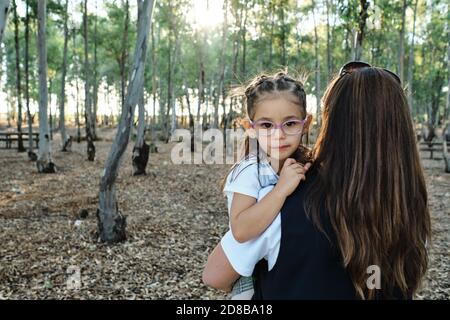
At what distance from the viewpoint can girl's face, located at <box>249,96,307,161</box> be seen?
1.58 metres

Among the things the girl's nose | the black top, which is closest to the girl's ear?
the girl's nose

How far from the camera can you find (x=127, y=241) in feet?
21.4

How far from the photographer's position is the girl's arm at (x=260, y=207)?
125 cm

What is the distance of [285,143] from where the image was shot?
1.59 m

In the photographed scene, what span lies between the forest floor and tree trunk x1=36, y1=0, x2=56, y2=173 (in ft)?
2.58

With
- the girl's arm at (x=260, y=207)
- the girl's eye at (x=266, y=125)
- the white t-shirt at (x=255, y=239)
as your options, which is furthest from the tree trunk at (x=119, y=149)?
the girl's arm at (x=260, y=207)

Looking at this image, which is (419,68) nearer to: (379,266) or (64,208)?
(64,208)

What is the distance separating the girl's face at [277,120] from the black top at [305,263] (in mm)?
342

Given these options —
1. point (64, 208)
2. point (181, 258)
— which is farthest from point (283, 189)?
point (64, 208)

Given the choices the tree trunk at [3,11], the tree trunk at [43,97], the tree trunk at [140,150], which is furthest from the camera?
the tree trunk at [140,150]

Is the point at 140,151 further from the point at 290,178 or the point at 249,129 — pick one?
the point at 290,178

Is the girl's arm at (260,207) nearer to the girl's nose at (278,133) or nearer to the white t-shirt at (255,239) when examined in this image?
the white t-shirt at (255,239)

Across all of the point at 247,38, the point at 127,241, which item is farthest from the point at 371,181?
the point at 247,38

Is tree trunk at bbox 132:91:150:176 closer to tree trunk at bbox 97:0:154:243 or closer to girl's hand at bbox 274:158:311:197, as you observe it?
tree trunk at bbox 97:0:154:243
